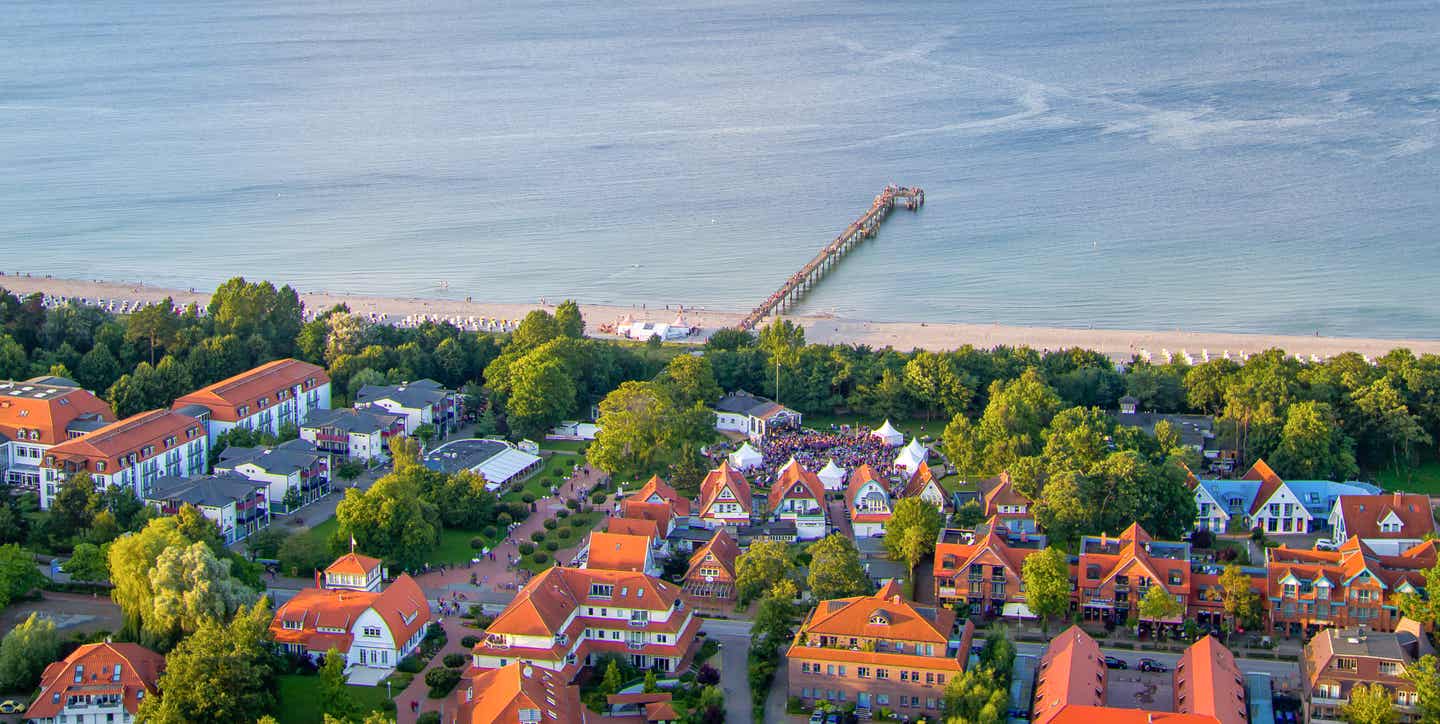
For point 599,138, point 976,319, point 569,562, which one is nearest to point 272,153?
point 599,138

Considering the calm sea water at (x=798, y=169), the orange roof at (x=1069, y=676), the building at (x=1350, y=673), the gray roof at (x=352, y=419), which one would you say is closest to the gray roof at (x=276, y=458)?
the gray roof at (x=352, y=419)

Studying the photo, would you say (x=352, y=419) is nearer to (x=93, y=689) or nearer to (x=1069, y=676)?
(x=93, y=689)

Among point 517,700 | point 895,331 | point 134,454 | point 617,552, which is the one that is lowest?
point 517,700

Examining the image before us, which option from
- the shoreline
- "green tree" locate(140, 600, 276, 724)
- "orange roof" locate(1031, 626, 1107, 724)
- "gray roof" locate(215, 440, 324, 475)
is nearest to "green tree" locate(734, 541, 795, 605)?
"orange roof" locate(1031, 626, 1107, 724)

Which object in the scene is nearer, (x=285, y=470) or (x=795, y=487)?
(x=795, y=487)

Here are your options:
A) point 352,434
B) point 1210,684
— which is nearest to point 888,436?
point 352,434

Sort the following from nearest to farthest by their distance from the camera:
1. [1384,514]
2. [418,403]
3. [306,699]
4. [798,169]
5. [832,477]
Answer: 1. [306,699]
2. [1384,514]
3. [832,477]
4. [418,403]
5. [798,169]

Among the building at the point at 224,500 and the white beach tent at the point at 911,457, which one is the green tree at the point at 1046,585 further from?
the building at the point at 224,500
